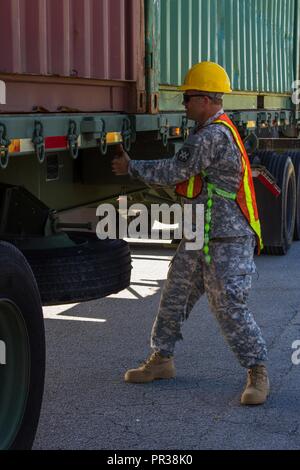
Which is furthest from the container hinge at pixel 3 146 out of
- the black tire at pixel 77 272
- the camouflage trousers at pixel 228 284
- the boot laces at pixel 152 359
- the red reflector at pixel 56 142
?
the boot laces at pixel 152 359

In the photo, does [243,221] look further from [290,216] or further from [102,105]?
[290,216]

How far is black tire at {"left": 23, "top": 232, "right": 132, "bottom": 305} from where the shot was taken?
17.1ft

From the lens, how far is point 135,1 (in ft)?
20.1

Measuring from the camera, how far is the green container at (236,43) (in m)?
7.20

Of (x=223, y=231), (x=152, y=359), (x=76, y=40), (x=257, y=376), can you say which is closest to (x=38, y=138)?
(x=76, y=40)

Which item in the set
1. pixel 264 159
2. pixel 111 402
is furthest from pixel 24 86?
pixel 264 159

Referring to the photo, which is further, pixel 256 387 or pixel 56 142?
pixel 256 387

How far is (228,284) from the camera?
206 inches

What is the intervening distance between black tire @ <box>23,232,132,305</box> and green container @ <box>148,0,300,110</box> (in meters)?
1.73

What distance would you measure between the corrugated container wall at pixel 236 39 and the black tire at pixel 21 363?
10.1 feet

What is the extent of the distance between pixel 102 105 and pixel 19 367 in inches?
76.1

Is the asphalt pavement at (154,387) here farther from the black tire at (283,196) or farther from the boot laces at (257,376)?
the black tire at (283,196)

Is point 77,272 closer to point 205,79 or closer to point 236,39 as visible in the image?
point 205,79

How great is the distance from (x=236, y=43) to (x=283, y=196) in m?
1.73
